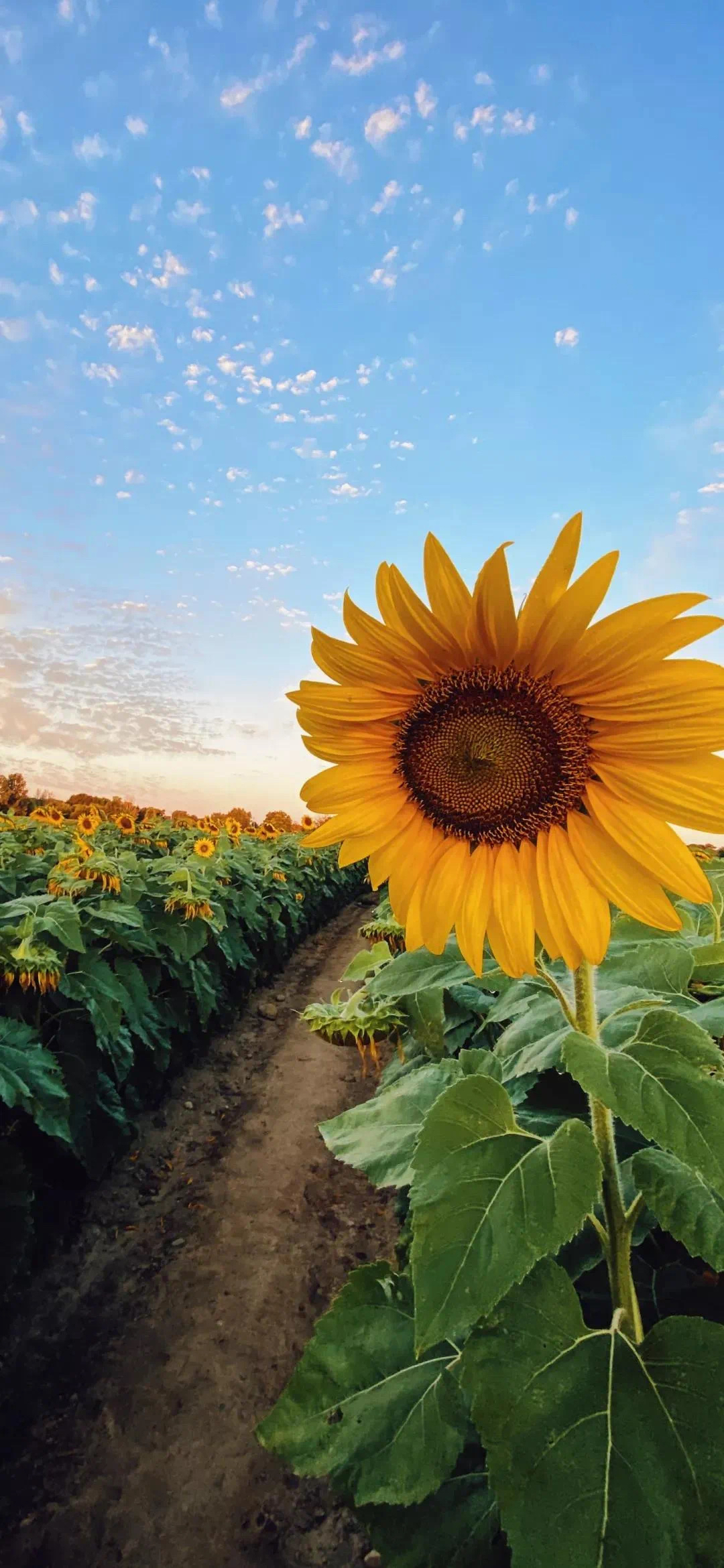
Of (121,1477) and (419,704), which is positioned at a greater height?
(419,704)

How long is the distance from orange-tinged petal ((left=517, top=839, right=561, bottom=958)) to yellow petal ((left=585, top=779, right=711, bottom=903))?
11cm

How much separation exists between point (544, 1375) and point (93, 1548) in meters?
2.38

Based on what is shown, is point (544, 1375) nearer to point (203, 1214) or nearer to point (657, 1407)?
point (657, 1407)

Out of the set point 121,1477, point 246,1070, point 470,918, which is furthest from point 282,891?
point 470,918

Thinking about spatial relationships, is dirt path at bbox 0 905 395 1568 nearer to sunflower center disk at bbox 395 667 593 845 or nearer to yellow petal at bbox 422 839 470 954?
yellow petal at bbox 422 839 470 954

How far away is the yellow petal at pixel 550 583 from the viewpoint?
86cm

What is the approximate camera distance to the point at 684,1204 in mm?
1012

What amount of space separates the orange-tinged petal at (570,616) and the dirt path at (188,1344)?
2.94 meters

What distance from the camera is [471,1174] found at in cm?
100

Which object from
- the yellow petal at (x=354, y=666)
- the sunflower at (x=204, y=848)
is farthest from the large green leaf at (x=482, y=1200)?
the sunflower at (x=204, y=848)

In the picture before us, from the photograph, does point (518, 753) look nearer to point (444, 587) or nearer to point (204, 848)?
point (444, 587)

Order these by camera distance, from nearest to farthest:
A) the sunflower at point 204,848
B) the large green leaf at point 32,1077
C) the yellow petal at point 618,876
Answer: the yellow petal at point 618,876 < the large green leaf at point 32,1077 < the sunflower at point 204,848

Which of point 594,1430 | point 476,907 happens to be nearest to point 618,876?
point 476,907

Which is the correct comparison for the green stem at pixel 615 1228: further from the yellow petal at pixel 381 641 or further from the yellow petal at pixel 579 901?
the yellow petal at pixel 381 641
